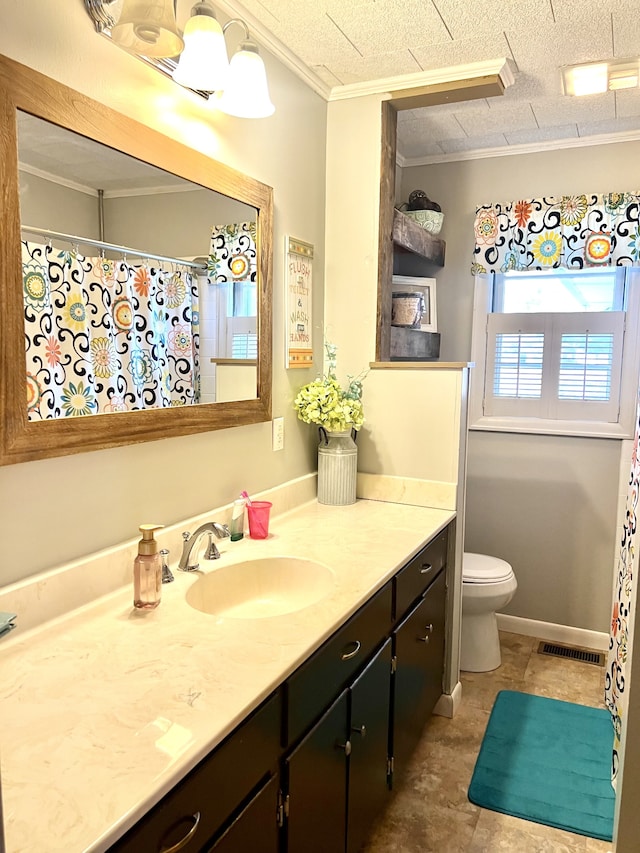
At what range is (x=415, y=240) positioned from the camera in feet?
9.45

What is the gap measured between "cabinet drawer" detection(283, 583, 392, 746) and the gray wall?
1698 millimetres

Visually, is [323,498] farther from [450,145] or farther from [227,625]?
[450,145]

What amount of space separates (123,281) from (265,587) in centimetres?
91

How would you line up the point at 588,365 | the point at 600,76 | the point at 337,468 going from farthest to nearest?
the point at 588,365 → the point at 337,468 → the point at 600,76

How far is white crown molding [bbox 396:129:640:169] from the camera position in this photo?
2.91m

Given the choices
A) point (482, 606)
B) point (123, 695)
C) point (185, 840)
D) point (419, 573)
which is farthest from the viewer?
point (482, 606)

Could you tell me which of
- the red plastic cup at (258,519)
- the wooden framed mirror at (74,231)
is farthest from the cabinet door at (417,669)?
the wooden framed mirror at (74,231)

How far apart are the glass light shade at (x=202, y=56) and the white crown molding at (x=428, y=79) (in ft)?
3.27

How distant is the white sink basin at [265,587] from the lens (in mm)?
1696

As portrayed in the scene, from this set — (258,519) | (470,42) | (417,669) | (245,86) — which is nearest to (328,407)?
(258,519)

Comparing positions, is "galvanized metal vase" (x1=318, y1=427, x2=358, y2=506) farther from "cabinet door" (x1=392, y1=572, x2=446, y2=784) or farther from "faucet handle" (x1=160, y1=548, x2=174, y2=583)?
"faucet handle" (x1=160, y1=548, x2=174, y2=583)

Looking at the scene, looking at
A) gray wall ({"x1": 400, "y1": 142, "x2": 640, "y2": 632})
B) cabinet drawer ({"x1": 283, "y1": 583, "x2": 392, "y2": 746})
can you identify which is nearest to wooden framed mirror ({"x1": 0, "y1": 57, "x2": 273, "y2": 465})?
cabinet drawer ({"x1": 283, "y1": 583, "x2": 392, "y2": 746})

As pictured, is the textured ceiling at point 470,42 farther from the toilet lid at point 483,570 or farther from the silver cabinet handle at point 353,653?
the toilet lid at point 483,570

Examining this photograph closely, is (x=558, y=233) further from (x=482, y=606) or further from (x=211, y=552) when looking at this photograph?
(x=211, y=552)
